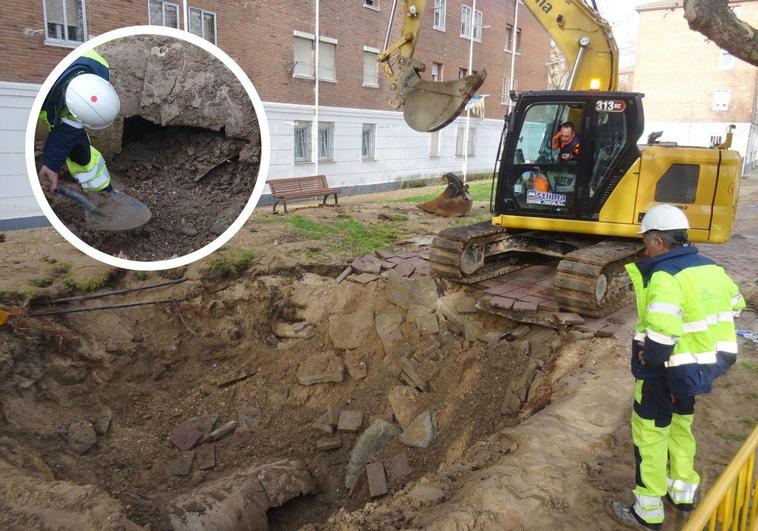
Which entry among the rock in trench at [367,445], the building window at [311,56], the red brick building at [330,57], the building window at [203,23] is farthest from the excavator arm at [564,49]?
the building window at [311,56]

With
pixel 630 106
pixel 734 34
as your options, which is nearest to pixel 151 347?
pixel 630 106

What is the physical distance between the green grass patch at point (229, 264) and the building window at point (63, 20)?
518 centimetres

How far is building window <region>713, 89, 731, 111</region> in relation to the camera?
38.7m

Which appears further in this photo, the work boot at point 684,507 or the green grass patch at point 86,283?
the green grass patch at point 86,283

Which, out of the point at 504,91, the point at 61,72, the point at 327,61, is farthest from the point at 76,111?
the point at 504,91

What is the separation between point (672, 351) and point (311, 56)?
1649cm

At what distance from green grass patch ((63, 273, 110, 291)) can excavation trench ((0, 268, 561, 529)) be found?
1.03 feet

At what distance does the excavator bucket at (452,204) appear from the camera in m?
14.5

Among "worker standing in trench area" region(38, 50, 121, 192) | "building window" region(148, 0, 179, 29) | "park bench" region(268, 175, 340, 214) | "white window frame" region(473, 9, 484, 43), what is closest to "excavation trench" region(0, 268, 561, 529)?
"worker standing in trench area" region(38, 50, 121, 192)

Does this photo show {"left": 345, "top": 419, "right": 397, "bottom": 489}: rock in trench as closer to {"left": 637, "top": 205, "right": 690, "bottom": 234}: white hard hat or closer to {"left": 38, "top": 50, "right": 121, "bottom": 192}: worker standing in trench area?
{"left": 637, "top": 205, "right": 690, "bottom": 234}: white hard hat

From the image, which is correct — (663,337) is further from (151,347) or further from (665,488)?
(151,347)

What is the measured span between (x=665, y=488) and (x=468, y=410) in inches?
109

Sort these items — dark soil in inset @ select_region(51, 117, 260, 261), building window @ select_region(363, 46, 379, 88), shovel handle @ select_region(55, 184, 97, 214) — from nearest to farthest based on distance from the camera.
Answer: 1. shovel handle @ select_region(55, 184, 97, 214)
2. dark soil in inset @ select_region(51, 117, 260, 261)
3. building window @ select_region(363, 46, 379, 88)

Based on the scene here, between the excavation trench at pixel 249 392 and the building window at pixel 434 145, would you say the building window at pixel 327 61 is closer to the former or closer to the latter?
the building window at pixel 434 145
